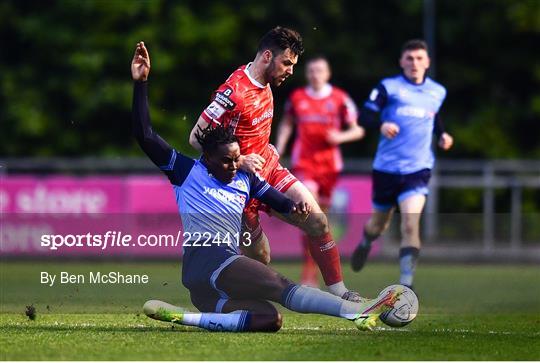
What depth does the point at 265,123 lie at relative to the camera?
412 inches

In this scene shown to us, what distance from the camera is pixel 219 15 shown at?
3172 cm

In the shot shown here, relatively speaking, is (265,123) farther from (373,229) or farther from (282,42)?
(373,229)

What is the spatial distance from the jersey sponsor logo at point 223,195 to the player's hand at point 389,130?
10.3 feet

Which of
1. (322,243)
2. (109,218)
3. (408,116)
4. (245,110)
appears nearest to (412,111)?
(408,116)

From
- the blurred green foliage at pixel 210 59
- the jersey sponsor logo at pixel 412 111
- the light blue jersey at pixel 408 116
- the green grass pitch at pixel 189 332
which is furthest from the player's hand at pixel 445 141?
the blurred green foliage at pixel 210 59

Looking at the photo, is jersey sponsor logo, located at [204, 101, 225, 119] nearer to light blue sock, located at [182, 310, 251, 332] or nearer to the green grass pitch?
the green grass pitch

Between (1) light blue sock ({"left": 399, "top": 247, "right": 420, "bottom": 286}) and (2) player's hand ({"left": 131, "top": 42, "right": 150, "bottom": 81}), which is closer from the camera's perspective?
(2) player's hand ({"left": 131, "top": 42, "right": 150, "bottom": 81})

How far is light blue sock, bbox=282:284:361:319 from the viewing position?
30.3 feet

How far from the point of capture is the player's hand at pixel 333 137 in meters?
16.1

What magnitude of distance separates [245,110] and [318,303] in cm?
177

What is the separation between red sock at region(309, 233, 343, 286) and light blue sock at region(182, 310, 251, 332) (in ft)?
3.68

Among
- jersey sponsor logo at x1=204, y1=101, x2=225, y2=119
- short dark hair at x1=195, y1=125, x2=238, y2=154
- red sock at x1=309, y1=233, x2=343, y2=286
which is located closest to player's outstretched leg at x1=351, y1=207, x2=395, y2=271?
red sock at x1=309, y1=233, x2=343, y2=286

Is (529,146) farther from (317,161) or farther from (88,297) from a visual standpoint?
(88,297)

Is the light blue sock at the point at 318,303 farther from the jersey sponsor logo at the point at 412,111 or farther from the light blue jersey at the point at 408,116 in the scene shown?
the jersey sponsor logo at the point at 412,111
